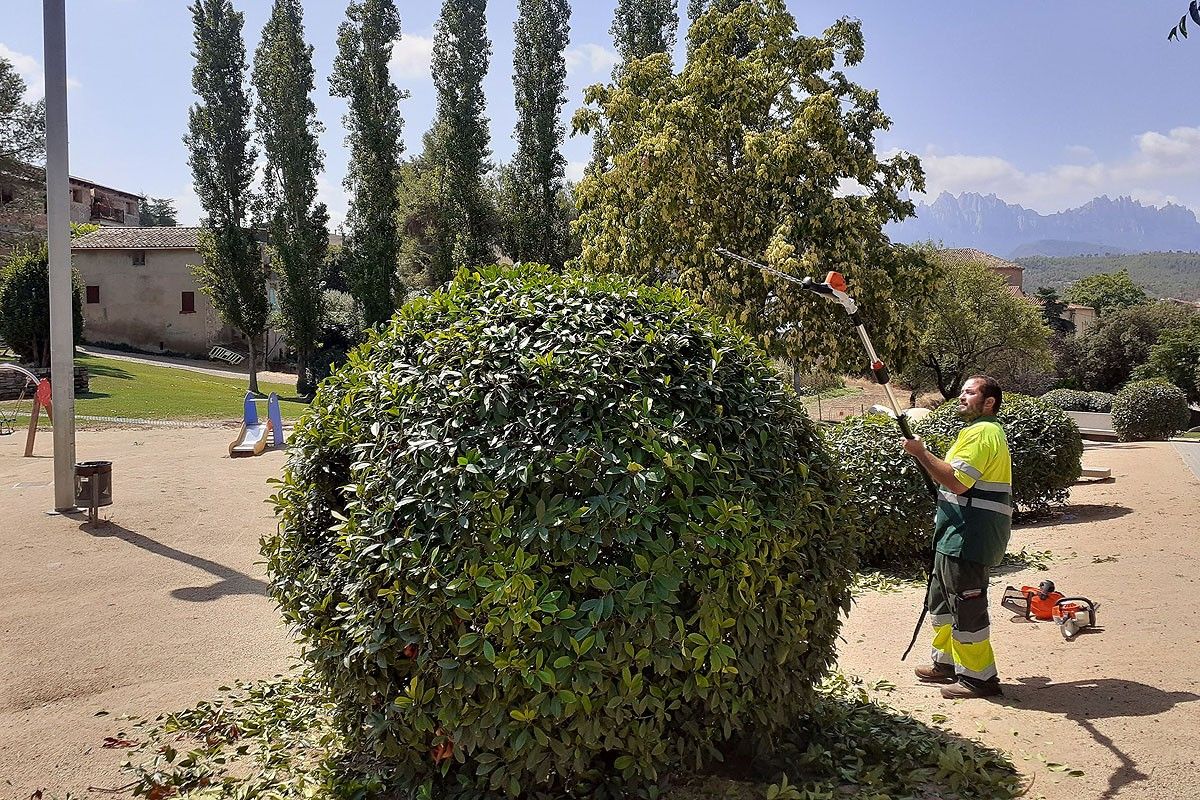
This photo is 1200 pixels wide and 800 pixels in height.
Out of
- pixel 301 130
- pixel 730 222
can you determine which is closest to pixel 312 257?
pixel 301 130

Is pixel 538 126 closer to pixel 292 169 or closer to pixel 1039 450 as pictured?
pixel 292 169

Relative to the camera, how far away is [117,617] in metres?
6.79

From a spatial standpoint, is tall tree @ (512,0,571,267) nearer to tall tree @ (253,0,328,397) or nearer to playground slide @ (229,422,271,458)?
tall tree @ (253,0,328,397)

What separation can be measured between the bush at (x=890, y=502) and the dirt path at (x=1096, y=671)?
2.46ft

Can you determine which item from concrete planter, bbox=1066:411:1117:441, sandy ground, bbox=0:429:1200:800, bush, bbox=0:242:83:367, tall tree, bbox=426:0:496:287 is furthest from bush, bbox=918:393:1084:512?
tall tree, bbox=426:0:496:287

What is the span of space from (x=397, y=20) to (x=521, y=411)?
127 ft

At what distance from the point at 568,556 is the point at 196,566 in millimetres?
6498

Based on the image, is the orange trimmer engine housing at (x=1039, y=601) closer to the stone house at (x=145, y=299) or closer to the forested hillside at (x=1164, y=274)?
the stone house at (x=145, y=299)

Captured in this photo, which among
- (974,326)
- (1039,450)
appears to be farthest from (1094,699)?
(974,326)

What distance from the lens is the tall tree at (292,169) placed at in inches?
1391

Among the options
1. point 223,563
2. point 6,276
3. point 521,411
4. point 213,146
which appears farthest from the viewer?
point 213,146

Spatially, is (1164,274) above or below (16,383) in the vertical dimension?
above

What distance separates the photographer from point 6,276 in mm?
27734

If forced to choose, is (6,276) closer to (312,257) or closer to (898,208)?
(312,257)
